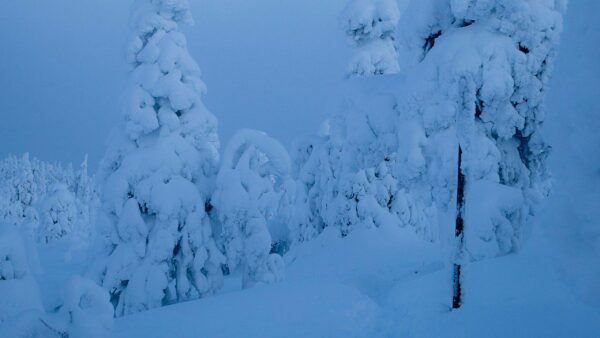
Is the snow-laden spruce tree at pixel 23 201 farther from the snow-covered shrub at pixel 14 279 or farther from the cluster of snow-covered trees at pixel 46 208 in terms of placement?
the snow-covered shrub at pixel 14 279

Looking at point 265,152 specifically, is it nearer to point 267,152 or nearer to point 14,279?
point 267,152

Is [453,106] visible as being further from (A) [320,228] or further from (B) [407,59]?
(A) [320,228]

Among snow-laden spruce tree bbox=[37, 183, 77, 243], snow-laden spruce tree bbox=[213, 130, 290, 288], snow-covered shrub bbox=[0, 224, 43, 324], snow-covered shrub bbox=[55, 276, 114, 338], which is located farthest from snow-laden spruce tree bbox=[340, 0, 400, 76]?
snow-laden spruce tree bbox=[37, 183, 77, 243]

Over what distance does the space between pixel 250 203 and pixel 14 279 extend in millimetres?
6040

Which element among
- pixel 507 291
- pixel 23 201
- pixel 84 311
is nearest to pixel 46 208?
pixel 23 201

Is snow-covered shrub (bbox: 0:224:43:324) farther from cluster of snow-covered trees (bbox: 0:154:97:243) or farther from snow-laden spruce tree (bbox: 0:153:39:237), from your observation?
snow-laden spruce tree (bbox: 0:153:39:237)

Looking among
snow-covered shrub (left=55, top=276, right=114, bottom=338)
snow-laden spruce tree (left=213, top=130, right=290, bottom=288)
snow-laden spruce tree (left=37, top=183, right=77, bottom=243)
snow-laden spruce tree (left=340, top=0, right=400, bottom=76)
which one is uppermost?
snow-laden spruce tree (left=340, top=0, right=400, bottom=76)

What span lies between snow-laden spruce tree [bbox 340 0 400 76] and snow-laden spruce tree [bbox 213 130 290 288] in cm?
917

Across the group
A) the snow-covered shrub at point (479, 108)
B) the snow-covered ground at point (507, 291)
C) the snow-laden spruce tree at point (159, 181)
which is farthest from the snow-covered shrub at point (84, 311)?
the snow-covered shrub at point (479, 108)

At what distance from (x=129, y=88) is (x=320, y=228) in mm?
11670

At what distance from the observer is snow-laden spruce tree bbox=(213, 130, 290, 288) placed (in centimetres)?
1250

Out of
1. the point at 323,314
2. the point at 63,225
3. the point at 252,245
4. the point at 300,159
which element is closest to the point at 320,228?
the point at 300,159

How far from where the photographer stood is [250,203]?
12500 mm

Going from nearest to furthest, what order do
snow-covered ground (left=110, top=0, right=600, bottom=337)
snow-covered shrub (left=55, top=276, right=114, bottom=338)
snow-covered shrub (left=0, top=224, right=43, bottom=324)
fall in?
snow-covered ground (left=110, top=0, right=600, bottom=337) < snow-covered shrub (left=55, top=276, right=114, bottom=338) < snow-covered shrub (left=0, top=224, right=43, bottom=324)
